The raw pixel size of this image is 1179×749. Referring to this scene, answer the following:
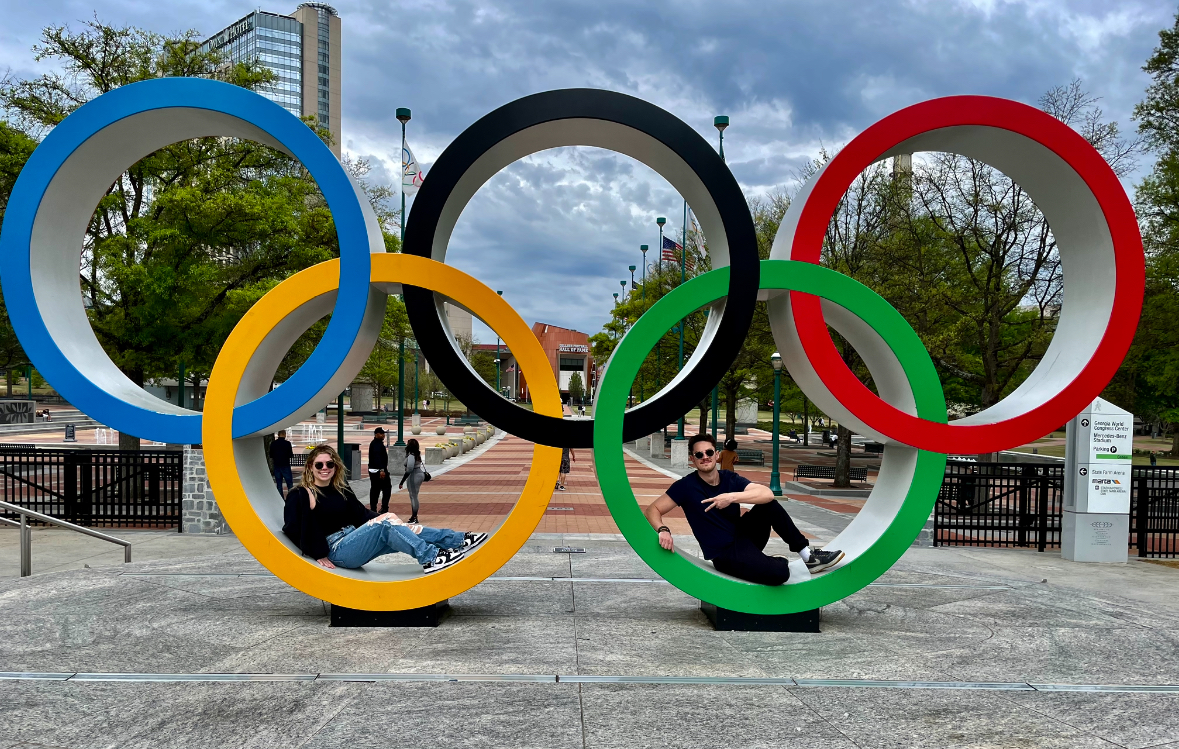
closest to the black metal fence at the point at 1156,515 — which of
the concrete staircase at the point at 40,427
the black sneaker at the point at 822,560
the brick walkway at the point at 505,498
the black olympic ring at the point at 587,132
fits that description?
the brick walkway at the point at 505,498

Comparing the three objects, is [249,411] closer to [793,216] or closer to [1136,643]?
[793,216]

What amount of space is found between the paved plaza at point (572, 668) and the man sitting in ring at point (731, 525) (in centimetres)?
57

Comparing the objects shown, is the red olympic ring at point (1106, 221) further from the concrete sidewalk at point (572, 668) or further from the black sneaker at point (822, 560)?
the concrete sidewalk at point (572, 668)

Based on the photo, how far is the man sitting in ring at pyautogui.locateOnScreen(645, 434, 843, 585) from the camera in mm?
6652

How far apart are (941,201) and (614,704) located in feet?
64.7

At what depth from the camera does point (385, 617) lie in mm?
6707

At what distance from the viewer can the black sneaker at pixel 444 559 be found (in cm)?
671

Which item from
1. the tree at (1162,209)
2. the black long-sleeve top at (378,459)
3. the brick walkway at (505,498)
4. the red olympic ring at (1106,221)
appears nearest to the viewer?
the red olympic ring at (1106,221)

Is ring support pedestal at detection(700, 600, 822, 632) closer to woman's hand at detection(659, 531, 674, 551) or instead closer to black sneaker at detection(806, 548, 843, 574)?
black sneaker at detection(806, 548, 843, 574)

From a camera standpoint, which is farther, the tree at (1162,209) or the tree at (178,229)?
the tree at (1162,209)

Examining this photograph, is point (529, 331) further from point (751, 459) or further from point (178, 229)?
point (751, 459)

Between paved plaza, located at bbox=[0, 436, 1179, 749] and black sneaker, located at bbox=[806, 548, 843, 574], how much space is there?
54 cm

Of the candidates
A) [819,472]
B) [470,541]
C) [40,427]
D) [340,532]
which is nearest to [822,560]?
[470,541]

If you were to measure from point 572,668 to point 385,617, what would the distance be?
1.93m
